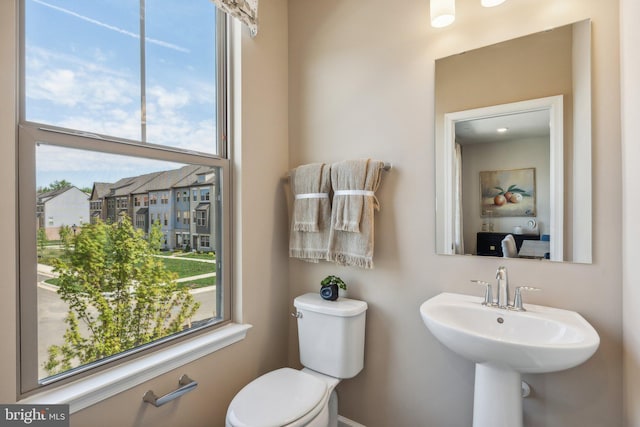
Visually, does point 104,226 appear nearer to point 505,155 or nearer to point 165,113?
point 165,113

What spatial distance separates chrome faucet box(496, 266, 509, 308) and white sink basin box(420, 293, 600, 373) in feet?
0.13

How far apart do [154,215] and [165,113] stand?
0.48 meters

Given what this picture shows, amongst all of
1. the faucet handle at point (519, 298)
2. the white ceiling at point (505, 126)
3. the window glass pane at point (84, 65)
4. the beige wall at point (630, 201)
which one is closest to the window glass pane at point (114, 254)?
the window glass pane at point (84, 65)

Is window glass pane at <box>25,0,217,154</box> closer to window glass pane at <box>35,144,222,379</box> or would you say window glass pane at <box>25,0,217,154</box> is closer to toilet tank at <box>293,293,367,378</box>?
window glass pane at <box>35,144,222,379</box>

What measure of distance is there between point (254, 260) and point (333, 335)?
1.98 ft

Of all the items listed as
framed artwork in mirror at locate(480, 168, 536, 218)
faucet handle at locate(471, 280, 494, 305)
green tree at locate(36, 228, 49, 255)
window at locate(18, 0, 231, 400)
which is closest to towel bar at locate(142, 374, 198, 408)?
window at locate(18, 0, 231, 400)

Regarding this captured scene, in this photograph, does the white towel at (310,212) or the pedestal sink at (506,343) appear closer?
the pedestal sink at (506,343)

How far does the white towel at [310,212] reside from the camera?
1.72 meters

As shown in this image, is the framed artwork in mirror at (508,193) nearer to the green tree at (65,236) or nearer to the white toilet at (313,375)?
the white toilet at (313,375)

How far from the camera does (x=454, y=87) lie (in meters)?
1.46

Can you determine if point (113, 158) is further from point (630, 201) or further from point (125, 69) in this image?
point (630, 201)

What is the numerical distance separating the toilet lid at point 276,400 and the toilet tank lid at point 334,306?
1.06 ft

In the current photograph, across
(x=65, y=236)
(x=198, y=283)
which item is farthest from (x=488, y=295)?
(x=65, y=236)

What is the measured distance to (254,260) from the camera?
1767 millimetres
